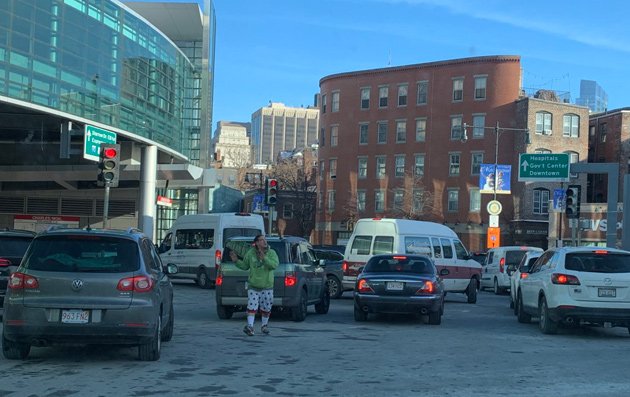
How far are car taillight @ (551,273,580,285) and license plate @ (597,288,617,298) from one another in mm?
405

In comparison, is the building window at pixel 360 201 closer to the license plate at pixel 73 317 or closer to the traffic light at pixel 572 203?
the traffic light at pixel 572 203

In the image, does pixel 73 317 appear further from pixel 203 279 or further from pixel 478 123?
pixel 478 123

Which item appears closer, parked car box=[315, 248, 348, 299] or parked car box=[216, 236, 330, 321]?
parked car box=[216, 236, 330, 321]

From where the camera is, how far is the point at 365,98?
67.8m

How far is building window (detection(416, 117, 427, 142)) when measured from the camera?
2518 inches

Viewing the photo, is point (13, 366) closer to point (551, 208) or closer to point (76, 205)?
point (76, 205)

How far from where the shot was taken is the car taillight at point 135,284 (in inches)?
347

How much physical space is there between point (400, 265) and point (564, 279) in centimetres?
359

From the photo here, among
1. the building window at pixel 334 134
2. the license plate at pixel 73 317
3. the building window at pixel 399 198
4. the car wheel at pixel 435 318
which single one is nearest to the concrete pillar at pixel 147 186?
the car wheel at pixel 435 318

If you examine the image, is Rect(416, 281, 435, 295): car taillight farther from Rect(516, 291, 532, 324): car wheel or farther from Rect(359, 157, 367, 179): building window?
Rect(359, 157, 367, 179): building window

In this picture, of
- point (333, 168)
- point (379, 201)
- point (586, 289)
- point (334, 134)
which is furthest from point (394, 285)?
point (334, 134)

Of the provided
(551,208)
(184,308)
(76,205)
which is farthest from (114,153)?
(551,208)

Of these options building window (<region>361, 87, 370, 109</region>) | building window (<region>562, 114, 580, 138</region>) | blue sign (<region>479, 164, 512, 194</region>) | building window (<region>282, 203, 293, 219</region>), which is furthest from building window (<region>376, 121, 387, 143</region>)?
blue sign (<region>479, 164, 512, 194</region>)

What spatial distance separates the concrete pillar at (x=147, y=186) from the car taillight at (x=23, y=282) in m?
27.4
